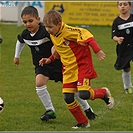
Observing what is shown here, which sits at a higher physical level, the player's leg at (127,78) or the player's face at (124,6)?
the player's face at (124,6)

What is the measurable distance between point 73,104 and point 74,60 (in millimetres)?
557

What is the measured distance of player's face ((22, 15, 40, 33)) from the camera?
6.59m

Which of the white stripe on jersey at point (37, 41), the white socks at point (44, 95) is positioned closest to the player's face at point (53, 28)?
the white stripe on jersey at point (37, 41)

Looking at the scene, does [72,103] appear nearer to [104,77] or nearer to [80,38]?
[80,38]

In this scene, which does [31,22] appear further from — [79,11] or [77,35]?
[79,11]

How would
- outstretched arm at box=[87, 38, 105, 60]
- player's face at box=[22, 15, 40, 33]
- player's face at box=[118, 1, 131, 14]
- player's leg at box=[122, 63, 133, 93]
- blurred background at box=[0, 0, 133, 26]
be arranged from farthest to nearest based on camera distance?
1. blurred background at box=[0, 0, 133, 26]
2. player's leg at box=[122, 63, 133, 93]
3. player's face at box=[118, 1, 131, 14]
4. player's face at box=[22, 15, 40, 33]
5. outstretched arm at box=[87, 38, 105, 60]

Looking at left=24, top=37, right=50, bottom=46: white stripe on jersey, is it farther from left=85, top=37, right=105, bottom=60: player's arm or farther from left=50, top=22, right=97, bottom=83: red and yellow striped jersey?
left=85, top=37, right=105, bottom=60: player's arm

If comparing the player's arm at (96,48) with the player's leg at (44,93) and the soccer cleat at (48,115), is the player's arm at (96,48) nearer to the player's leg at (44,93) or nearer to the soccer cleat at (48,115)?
the player's leg at (44,93)

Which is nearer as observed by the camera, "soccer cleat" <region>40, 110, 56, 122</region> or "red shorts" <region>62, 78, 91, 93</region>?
"red shorts" <region>62, 78, 91, 93</region>

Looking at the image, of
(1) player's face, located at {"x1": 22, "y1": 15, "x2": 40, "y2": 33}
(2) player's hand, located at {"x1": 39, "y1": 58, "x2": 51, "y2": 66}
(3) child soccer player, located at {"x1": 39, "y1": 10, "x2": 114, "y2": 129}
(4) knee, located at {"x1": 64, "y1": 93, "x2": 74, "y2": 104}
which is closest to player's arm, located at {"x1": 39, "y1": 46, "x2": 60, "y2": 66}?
(2) player's hand, located at {"x1": 39, "y1": 58, "x2": 51, "y2": 66}

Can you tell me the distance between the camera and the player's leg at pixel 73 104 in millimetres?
6199

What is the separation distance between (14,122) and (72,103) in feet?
2.95

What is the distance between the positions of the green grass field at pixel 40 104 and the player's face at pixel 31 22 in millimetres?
1254

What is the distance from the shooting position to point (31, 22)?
6625 millimetres
